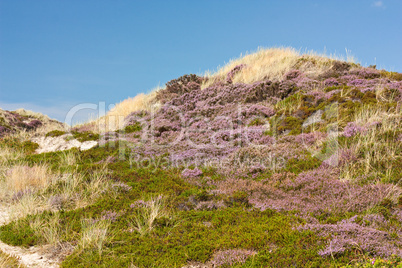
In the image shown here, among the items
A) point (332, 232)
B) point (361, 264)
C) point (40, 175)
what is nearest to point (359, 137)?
point (332, 232)

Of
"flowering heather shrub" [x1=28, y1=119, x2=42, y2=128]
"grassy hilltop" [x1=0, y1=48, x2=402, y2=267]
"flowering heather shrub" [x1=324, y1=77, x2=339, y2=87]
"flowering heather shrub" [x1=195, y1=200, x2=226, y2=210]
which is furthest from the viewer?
"flowering heather shrub" [x1=28, y1=119, x2=42, y2=128]

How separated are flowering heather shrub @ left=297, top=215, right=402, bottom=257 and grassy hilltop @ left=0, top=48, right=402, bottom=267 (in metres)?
0.03

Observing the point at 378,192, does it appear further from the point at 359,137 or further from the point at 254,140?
the point at 254,140

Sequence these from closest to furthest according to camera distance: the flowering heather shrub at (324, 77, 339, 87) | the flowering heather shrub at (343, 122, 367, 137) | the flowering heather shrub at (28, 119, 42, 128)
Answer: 1. the flowering heather shrub at (343, 122, 367, 137)
2. the flowering heather shrub at (324, 77, 339, 87)
3. the flowering heather shrub at (28, 119, 42, 128)

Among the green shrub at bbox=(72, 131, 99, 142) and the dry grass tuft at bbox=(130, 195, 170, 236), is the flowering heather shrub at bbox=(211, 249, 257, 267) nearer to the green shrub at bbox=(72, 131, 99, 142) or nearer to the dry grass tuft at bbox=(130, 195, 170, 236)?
the dry grass tuft at bbox=(130, 195, 170, 236)

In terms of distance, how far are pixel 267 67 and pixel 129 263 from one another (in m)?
17.0

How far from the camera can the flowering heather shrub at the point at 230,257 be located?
5.23m

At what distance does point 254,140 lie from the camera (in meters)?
12.1

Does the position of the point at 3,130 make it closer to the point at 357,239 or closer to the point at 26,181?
the point at 26,181

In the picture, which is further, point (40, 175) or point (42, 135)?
point (42, 135)

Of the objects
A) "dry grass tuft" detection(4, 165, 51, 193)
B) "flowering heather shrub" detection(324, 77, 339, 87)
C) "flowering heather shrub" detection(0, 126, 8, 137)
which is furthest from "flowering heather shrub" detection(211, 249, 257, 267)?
"flowering heather shrub" detection(0, 126, 8, 137)

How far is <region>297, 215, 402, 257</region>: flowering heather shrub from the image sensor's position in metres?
5.14

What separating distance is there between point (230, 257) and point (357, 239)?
88.7 inches

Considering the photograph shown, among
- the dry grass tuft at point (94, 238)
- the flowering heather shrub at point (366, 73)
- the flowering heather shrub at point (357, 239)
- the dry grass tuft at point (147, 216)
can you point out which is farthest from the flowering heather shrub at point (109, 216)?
the flowering heather shrub at point (366, 73)
